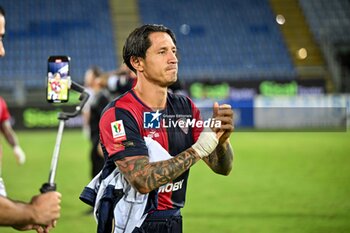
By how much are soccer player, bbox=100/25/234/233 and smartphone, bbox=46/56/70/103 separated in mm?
289

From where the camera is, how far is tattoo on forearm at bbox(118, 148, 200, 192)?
3783mm

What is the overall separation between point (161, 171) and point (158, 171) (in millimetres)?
18

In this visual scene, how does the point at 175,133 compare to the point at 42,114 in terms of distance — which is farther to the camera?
the point at 42,114

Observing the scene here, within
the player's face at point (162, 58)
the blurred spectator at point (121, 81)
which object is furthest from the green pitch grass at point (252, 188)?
the player's face at point (162, 58)

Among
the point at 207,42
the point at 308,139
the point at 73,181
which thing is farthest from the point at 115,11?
the point at 73,181

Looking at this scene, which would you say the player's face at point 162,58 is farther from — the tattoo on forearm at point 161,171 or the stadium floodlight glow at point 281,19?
the stadium floodlight glow at point 281,19

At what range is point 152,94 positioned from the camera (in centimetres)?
412

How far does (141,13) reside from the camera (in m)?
34.3

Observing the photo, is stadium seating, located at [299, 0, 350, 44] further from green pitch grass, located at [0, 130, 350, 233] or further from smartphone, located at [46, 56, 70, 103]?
smartphone, located at [46, 56, 70, 103]

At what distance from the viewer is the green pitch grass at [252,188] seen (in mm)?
9148

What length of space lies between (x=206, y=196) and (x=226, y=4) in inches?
988

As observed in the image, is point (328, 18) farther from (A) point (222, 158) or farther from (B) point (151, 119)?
(B) point (151, 119)

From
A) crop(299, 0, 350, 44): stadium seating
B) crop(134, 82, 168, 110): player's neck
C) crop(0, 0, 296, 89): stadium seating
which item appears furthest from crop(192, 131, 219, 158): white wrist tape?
crop(299, 0, 350, 44): stadium seating

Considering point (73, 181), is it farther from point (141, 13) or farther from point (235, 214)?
point (141, 13)
